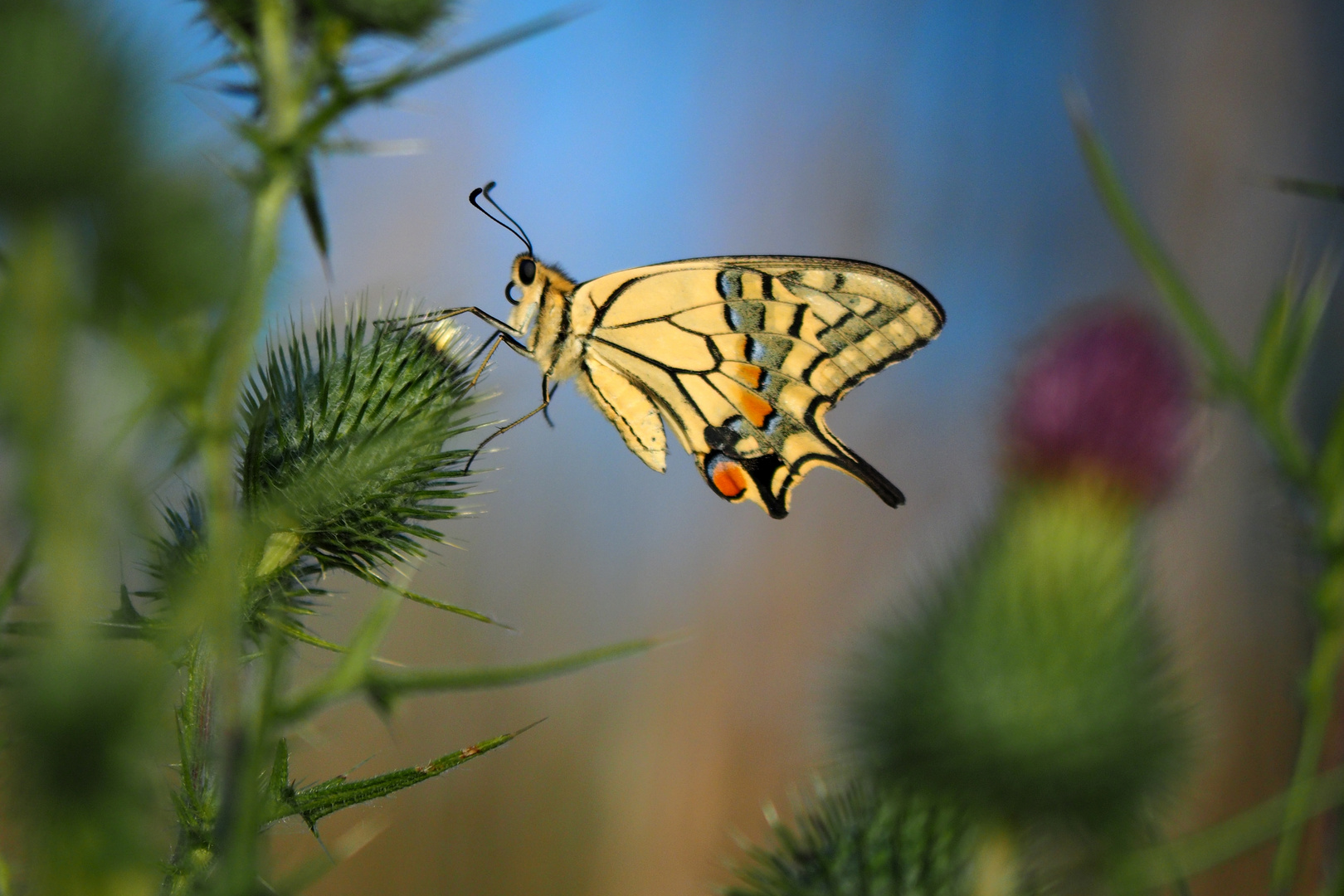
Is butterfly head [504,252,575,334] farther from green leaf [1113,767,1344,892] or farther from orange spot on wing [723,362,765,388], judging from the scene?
green leaf [1113,767,1344,892]

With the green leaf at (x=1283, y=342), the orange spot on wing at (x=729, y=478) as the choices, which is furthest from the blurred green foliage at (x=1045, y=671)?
the orange spot on wing at (x=729, y=478)

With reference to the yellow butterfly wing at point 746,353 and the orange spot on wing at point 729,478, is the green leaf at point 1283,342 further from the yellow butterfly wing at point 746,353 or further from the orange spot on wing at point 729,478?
the orange spot on wing at point 729,478

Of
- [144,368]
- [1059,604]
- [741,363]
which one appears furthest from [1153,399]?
[144,368]

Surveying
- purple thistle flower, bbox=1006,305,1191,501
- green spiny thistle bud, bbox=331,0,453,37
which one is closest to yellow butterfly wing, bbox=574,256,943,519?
purple thistle flower, bbox=1006,305,1191,501

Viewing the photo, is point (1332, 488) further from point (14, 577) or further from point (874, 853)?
point (14, 577)

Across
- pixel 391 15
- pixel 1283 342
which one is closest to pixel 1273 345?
pixel 1283 342
